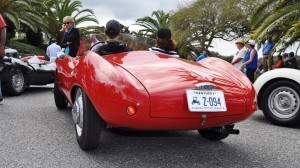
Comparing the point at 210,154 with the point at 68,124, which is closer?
the point at 210,154

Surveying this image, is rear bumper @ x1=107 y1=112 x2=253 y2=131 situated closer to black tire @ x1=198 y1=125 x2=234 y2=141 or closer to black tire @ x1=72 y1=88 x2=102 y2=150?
black tire @ x1=72 y1=88 x2=102 y2=150

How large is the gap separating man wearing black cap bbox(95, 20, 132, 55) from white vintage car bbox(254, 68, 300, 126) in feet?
7.47

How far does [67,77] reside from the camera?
162 inches

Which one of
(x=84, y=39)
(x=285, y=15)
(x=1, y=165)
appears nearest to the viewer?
(x=1, y=165)

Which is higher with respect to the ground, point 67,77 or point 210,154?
point 67,77

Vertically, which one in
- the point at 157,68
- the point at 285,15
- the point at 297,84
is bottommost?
the point at 297,84

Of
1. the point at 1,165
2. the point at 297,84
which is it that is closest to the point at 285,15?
the point at 297,84

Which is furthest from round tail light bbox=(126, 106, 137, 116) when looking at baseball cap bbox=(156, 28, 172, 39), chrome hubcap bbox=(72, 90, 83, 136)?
baseball cap bbox=(156, 28, 172, 39)

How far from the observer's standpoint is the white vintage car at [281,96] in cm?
486

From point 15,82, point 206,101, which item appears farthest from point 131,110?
point 15,82

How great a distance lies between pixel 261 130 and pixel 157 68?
2.06 metres

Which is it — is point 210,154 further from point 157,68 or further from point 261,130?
point 261,130

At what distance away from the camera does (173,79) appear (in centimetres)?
311

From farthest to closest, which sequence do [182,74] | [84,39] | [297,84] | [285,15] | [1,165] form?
1. [285,15]
2. [297,84]
3. [84,39]
4. [182,74]
5. [1,165]
